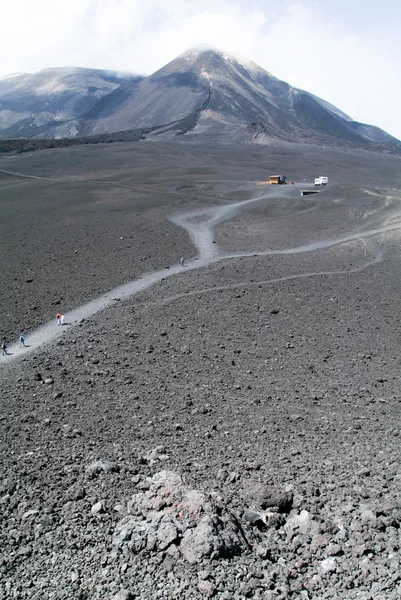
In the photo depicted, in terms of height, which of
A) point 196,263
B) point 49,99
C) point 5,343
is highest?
point 49,99

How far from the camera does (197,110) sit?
337 ft

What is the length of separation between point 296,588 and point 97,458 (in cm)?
435

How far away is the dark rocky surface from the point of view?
6395 mm

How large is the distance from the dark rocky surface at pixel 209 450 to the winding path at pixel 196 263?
2.42 ft

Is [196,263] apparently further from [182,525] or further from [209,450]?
[182,525]

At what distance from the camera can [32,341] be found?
612 inches

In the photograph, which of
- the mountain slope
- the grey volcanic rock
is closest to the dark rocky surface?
the grey volcanic rock

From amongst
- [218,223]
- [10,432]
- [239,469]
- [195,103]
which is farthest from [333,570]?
[195,103]

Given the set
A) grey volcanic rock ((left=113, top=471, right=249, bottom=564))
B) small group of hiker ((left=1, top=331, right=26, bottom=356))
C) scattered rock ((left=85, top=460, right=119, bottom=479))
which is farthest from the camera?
small group of hiker ((left=1, top=331, right=26, bottom=356))

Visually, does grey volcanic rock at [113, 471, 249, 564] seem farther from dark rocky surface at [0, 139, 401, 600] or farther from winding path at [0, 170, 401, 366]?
winding path at [0, 170, 401, 366]

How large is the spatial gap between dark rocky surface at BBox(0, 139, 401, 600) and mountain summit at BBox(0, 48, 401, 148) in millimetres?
68148

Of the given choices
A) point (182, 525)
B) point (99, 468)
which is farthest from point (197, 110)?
point (182, 525)

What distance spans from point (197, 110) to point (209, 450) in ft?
334

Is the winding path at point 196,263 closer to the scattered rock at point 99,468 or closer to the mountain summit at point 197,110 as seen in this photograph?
the scattered rock at point 99,468
